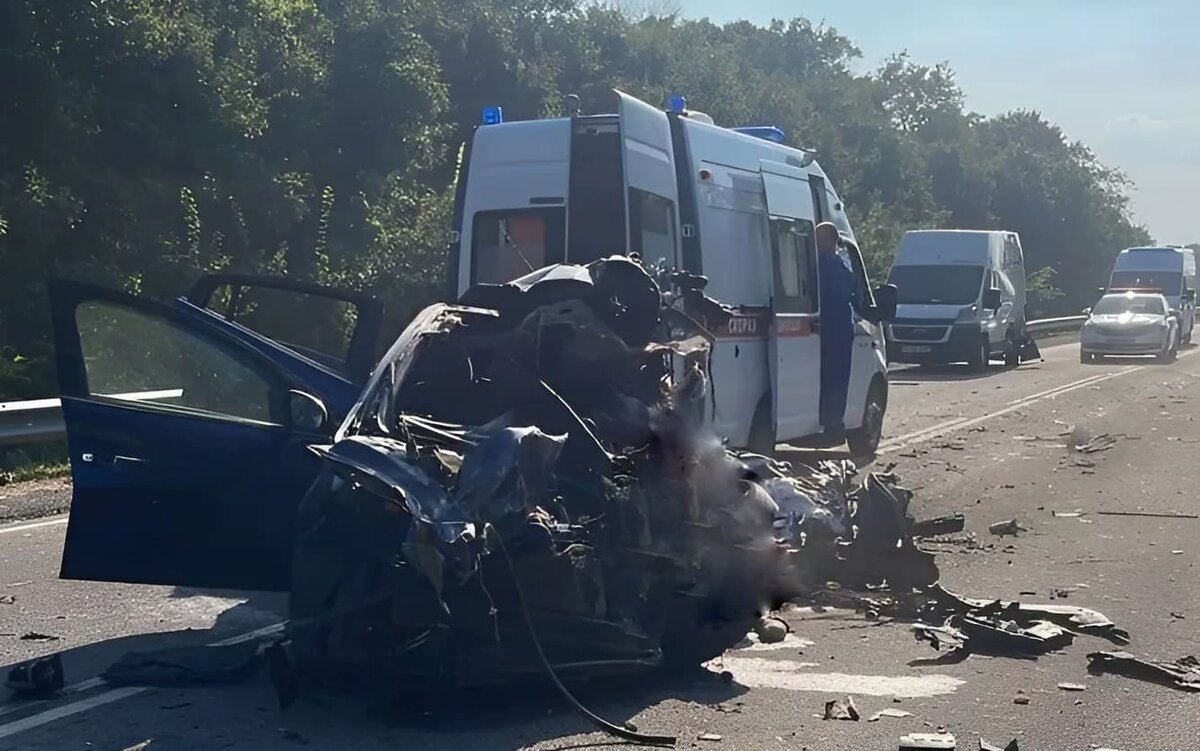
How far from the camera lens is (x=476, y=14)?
32875 mm

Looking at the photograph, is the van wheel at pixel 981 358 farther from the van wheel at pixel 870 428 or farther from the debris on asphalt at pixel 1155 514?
the debris on asphalt at pixel 1155 514

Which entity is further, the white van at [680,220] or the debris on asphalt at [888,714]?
the white van at [680,220]

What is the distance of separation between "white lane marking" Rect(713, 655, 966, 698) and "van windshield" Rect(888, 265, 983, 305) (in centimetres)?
2277

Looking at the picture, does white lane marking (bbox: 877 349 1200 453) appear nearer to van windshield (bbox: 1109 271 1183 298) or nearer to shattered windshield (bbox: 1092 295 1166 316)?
shattered windshield (bbox: 1092 295 1166 316)

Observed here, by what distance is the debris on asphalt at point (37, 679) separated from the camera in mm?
6168

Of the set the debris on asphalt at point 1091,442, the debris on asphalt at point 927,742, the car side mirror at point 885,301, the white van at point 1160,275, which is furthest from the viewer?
the white van at point 1160,275

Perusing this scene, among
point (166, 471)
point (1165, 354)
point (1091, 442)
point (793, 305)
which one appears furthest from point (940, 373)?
point (166, 471)

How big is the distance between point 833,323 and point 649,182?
352 cm

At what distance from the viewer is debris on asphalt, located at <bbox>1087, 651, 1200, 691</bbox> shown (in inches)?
264

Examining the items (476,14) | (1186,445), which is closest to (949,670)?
(1186,445)

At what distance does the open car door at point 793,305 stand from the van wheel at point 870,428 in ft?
4.39

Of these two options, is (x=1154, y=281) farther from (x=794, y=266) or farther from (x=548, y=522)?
(x=548, y=522)

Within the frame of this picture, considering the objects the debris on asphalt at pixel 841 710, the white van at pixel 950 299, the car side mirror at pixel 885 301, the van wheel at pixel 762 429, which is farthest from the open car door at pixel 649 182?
the white van at pixel 950 299

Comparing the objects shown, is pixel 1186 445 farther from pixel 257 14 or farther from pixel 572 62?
pixel 572 62
